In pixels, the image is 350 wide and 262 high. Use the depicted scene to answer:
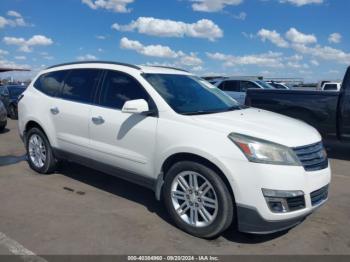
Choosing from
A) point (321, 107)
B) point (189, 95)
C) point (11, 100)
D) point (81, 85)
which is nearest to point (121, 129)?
point (189, 95)

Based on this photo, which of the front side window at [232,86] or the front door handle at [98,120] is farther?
the front side window at [232,86]

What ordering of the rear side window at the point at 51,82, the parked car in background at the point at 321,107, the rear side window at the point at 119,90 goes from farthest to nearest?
the parked car in background at the point at 321,107
the rear side window at the point at 51,82
the rear side window at the point at 119,90

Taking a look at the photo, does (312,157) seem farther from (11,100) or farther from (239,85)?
(11,100)

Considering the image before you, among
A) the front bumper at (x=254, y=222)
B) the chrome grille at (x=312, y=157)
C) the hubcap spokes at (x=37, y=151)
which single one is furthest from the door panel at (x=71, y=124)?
the chrome grille at (x=312, y=157)

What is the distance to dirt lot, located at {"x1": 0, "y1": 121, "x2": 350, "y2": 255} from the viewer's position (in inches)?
147

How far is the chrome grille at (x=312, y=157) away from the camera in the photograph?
372 cm

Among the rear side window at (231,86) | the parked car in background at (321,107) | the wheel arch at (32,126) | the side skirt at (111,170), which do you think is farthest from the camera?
the rear side window at (231,86)

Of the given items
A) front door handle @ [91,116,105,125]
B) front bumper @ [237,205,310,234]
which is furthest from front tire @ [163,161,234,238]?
front door handle @ [91,116,105,125]

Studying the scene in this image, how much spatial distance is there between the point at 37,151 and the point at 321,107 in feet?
18.2

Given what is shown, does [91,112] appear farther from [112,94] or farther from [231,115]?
[231,115]

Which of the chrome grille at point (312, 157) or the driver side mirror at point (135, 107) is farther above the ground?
the driver side mirror at point (135, 107)

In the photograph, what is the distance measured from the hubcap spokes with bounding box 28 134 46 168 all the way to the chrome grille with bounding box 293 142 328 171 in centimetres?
410

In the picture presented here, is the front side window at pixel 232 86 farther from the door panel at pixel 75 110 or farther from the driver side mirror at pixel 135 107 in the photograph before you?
the driver side mirror at pixel 135 107

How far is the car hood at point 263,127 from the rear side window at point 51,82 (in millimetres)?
2696
